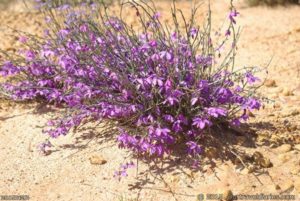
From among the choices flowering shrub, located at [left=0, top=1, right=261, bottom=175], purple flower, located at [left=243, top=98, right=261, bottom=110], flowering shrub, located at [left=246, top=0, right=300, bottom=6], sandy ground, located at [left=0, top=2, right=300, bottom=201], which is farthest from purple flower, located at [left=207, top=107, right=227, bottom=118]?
flowering shrub, located at [left=246, top=0, right=300, bottom=6]

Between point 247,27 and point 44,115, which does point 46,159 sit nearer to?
point 44,115

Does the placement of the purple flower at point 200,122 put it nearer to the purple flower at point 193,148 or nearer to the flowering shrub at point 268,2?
the purple flower at point 193,148

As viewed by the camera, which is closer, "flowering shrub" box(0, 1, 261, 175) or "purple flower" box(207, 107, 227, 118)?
"purple flower" box(207, 107, 227, 118)

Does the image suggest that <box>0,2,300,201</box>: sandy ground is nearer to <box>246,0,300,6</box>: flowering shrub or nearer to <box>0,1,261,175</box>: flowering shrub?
<box>0,1,261,175</box>: flowering shrub

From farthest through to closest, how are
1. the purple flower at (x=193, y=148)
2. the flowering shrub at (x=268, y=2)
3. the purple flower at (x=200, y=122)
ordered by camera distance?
the flowering shrub at (x=268, y=2), the purple flower at (x=193, y=148), the purple flower at (x=200, y=122)

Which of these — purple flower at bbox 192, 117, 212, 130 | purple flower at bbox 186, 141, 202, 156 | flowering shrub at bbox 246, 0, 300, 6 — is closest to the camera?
purple flower at bbox 192, 117, 212, 130

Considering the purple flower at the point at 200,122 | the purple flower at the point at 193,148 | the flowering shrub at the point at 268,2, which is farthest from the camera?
the flowering shrub at the point at 268,2

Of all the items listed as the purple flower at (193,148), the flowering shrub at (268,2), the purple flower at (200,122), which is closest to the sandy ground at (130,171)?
the purple flower at (193,148)

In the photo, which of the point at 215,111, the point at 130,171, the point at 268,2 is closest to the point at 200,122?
the point at 215,111

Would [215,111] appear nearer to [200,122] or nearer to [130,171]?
[200,122]
